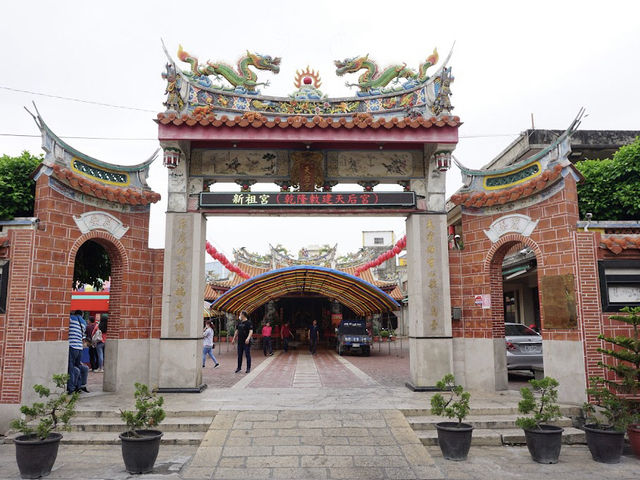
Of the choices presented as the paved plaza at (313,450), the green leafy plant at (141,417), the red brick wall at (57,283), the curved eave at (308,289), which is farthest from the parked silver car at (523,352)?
the green leafy plant at (141,417)

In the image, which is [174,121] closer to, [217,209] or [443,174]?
[217,209]

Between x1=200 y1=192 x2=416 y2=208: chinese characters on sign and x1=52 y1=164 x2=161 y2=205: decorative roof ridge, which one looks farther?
x1=200 y1=192 x2=416 y2=208: chinese characters on sign

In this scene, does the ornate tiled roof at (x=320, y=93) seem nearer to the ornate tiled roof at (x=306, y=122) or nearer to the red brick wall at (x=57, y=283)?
the ornate tiled roof at (x=306, y=122)

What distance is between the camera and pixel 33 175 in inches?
318

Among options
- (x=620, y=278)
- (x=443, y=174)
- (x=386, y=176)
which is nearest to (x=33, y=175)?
(x=386, y=176)

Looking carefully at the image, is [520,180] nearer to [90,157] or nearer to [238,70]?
[238,70]

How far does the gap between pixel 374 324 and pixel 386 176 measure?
22543 mm

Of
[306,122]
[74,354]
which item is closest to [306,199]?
[306,122]

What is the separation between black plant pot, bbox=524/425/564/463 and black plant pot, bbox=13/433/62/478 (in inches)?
231

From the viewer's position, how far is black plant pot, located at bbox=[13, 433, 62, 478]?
540 centimetres

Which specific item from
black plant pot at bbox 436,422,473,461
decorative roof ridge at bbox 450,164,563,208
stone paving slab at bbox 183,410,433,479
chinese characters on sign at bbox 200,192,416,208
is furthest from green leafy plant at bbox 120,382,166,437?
decorative roof ridge at bbox 450,164,563,208

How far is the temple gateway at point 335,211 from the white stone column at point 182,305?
0.03m

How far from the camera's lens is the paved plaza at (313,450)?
5.55m

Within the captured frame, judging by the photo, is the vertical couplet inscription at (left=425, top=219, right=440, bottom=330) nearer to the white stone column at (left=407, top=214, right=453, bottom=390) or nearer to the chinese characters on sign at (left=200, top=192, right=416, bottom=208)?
the white stone column at (left=407, top=214, right=453, bottom=390)
